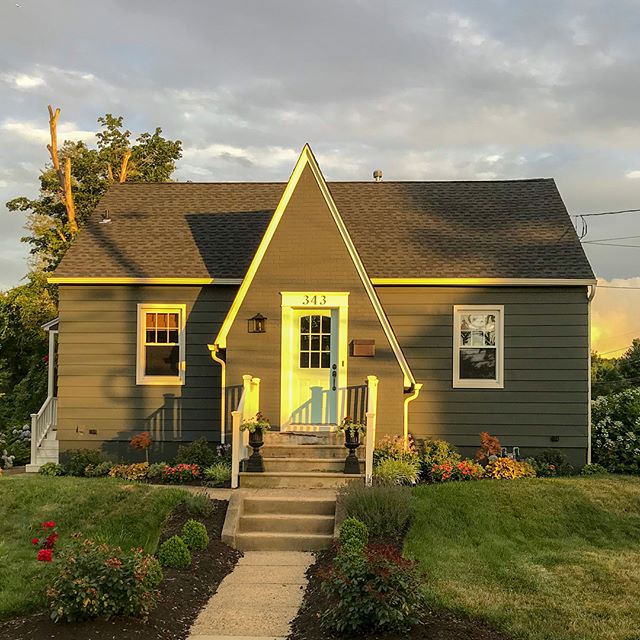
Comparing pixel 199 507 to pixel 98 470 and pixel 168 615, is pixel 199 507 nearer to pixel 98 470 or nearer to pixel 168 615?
pixel 168 615

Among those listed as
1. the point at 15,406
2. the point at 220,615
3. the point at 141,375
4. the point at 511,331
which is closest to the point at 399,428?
the point at 511,331

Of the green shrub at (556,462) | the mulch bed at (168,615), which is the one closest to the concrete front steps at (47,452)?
the mulch bed at (168,615)

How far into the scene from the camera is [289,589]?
25.2 feet

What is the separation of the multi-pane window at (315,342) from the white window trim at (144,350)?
253 centimetres

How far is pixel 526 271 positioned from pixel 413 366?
9.03ft

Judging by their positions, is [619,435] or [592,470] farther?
[619,435]

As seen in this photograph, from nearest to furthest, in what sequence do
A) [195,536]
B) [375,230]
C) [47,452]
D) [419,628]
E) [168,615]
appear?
[419,628], [168,615], [195,536], [47,452], [375,230]

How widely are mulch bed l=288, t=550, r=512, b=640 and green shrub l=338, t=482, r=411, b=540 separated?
1.92 m

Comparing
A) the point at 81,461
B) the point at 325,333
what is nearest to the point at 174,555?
the point at 325,333

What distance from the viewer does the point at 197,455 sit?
13.1m

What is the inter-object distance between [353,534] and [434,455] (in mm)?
4984

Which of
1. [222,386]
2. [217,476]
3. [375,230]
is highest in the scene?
[375,230]

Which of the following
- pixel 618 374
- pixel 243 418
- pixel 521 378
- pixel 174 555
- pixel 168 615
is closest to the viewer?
pixel 168 615

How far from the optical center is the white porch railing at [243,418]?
455 inches
